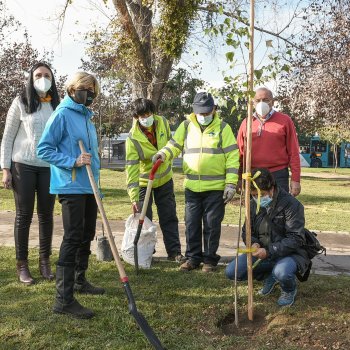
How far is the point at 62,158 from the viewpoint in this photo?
394 cm

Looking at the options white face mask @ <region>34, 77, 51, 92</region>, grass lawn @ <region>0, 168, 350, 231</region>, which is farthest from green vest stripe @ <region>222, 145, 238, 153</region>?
grass lawn @ <region>0, 168, 350, 231</region>

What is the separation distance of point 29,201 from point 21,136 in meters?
Answer: 0.61

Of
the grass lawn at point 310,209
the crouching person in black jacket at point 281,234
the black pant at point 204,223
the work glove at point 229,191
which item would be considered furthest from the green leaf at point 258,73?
the grass lawn at point 310,209

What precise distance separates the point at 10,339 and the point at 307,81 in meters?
16.9

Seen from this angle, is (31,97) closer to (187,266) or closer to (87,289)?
(87,289)

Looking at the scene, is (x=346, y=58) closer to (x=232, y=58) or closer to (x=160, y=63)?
(x=160, y=63)

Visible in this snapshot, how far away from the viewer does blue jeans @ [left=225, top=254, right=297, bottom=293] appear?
408 cm

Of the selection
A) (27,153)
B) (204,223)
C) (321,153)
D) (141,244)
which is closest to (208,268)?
(204,223)

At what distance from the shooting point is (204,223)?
541 cm

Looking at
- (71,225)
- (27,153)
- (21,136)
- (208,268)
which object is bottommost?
(208,268)

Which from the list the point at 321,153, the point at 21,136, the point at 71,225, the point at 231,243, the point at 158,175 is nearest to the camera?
the point at 71,225

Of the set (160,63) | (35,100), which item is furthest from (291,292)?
(160,63)

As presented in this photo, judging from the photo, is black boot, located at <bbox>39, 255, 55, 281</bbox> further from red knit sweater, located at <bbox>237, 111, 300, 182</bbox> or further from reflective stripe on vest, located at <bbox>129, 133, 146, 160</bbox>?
red knit sweater, located at <bbox>237, 111, 300, 182</bbox>

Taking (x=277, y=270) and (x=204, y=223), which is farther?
(x=204, y=223)
